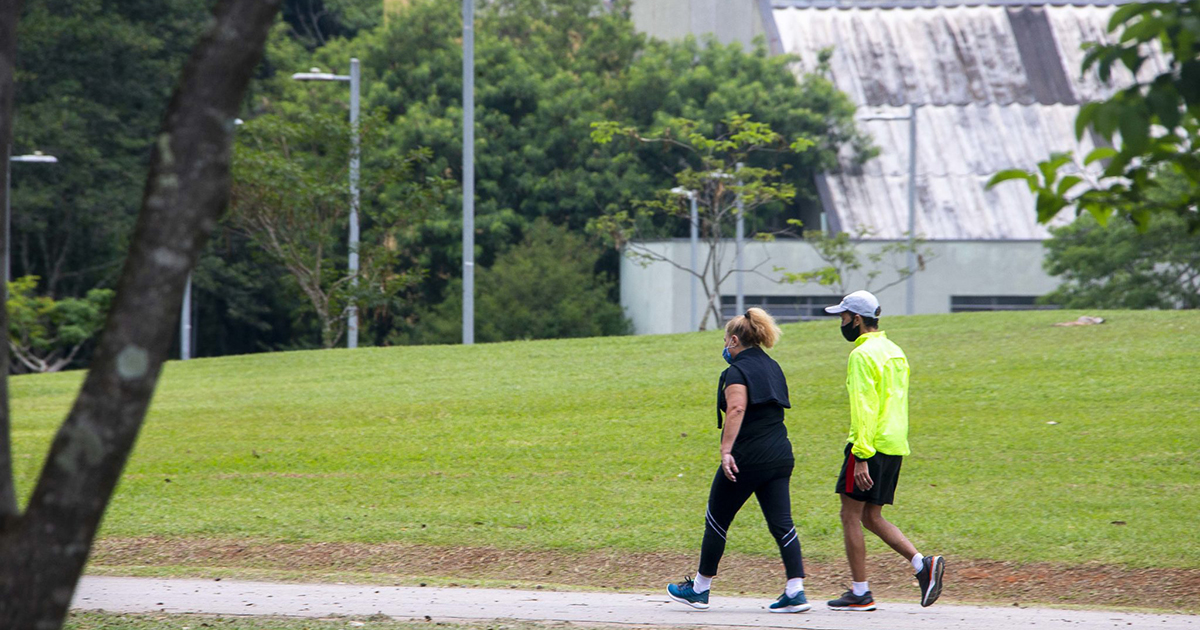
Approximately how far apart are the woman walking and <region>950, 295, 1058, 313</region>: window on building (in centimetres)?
3348

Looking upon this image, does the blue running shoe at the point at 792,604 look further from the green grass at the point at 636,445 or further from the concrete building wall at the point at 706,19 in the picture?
the concrete building wall at the point at 706,19

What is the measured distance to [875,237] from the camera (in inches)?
1630

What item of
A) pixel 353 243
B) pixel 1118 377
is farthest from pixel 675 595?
pixel 353 243

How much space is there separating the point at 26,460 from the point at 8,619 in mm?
11504

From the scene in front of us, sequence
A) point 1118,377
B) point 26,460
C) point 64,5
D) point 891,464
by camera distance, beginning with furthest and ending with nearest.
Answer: point 64,5 < point 1118,377 < point 26,460 < point 891,464

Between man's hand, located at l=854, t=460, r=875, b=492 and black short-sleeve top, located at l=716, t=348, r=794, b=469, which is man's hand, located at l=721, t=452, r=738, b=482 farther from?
man's hand, located at l=854, t=460, r=875, b=492

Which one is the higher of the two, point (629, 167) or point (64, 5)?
point (64, 5)

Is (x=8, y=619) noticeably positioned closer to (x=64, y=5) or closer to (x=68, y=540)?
(x=68, y=540)

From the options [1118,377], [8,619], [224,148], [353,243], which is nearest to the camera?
[8,619]

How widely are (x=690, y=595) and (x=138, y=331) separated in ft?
15.0

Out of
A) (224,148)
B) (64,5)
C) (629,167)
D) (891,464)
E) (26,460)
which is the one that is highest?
(64,5)

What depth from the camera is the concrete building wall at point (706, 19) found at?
49062 millimetres

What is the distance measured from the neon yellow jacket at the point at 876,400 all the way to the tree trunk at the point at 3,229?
4462mm

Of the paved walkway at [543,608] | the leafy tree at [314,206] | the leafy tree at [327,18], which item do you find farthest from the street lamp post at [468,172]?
the leafy tree at [327,18]
